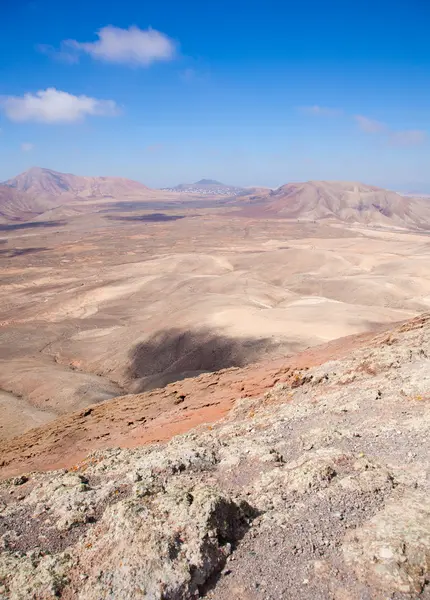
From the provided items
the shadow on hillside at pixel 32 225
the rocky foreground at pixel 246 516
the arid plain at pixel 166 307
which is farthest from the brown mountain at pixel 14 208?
the rocky foreground at pixel 246 516

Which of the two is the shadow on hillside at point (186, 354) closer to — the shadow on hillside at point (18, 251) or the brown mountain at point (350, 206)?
the shadow on hillside at point (18, 251)

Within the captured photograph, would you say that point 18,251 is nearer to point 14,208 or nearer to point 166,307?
point 166,307

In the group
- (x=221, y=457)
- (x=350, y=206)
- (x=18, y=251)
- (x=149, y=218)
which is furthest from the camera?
(x=149, y=218)

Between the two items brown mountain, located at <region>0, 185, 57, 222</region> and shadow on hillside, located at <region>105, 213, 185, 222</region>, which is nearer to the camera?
shadow on hillside, located at <region>105, 213, 185, 222</region>

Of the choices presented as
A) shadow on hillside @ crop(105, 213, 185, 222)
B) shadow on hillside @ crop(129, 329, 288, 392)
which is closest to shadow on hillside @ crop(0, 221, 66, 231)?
shadow on hillside @ crop(105, 213, 185, 222)

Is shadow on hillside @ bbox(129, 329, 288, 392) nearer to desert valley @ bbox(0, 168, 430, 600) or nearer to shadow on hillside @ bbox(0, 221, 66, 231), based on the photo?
desert valley @ bbox(0, 168, 430, 600)

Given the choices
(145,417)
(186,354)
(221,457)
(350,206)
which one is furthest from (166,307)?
(350,206)
